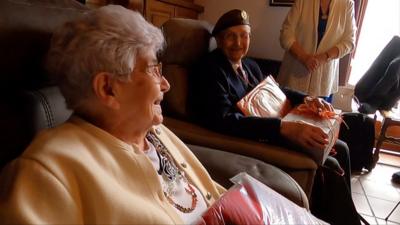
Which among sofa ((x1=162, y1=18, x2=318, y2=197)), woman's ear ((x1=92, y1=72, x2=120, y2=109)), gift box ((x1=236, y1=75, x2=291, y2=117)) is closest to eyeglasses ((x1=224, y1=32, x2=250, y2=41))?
sofa ((x1=162, y1=18, x2=318, y2=197))

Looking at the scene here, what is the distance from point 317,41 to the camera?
7.51ft

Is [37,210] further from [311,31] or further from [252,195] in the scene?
[311,31]

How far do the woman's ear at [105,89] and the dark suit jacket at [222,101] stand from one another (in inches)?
28.4

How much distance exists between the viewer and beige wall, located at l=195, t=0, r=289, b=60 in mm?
3145

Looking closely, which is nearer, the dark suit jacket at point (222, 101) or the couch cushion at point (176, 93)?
the dark suit jacket at point (222, 101)

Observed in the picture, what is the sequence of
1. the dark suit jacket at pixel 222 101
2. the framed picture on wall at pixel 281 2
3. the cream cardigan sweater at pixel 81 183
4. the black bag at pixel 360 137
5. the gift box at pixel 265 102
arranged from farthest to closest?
the framed picture on wall at pixel 281 2
the black bag at pixel 360 137
the gift box at pixel 265 102
the dark suit jacket at pixel 222 101
the cream cardigan sweater at pixel 81 183

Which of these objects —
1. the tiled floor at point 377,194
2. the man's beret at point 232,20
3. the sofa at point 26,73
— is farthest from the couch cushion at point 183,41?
the tiled floor at point 377,194

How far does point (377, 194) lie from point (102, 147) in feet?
7.37

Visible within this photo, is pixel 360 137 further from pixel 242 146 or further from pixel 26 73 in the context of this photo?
pixel 26 73

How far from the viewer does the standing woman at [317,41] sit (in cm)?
222

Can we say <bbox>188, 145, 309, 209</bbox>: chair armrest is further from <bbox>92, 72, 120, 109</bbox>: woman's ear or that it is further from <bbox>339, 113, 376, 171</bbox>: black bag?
<bbox>339, 113, 376, 171</bbox>: black bag

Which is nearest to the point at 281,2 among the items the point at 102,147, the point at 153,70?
the point at 153,70

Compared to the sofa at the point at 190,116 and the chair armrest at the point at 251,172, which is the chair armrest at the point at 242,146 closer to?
the sofa at the point at 190,116

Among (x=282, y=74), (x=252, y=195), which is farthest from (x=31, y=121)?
(x=282, y=74)
